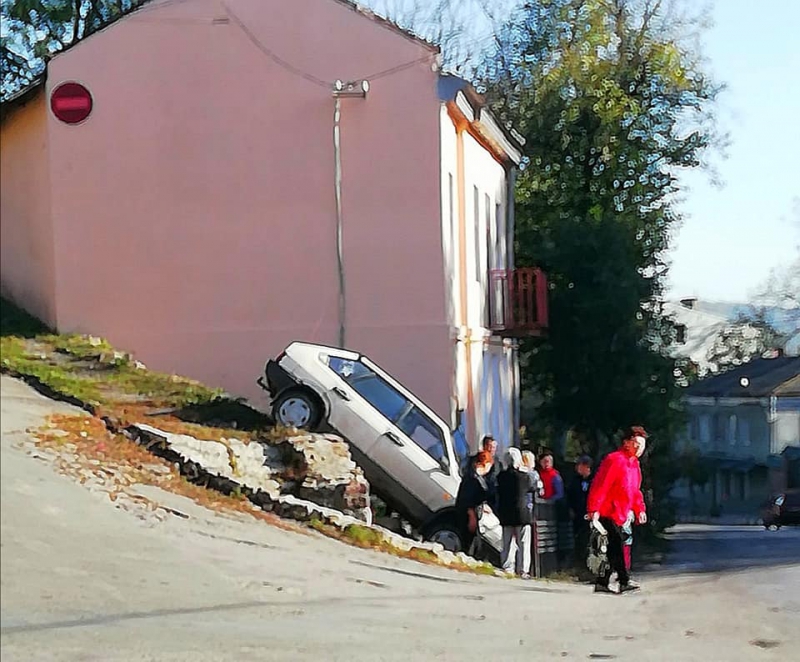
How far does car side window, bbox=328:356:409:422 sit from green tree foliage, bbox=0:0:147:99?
743 centimetres

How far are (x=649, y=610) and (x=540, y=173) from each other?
14220 mm

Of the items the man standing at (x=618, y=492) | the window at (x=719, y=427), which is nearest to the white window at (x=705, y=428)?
the window at (x=719, y=427)

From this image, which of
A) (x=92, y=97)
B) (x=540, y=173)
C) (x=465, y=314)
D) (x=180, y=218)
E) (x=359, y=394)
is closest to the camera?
(x=92, y=97)

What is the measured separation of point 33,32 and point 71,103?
37 cm

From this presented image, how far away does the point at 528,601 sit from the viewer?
364 inches

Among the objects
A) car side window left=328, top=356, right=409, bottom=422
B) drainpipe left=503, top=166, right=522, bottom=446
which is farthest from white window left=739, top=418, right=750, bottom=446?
car side window left=328, top=356, right=409, bottom=422

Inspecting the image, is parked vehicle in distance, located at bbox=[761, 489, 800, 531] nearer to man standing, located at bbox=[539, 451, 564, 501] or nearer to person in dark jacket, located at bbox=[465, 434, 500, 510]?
man standing, located at bbox=[539, 451, 564, 501]

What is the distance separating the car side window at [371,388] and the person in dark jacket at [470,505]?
1.10 meters

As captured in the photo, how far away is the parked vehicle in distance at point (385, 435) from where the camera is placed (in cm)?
1157

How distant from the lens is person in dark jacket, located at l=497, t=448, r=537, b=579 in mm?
11289

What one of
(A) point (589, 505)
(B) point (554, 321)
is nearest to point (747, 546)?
(B) point (554, 321)

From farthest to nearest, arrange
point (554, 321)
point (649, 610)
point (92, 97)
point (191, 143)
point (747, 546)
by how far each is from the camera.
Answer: point (554, 321), point (747, 546), point (649, 610), point (191, 143), point (92, 97)

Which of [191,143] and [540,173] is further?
[540,173]

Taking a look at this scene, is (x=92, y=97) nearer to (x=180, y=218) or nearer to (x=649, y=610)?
(x=180, y=218)
